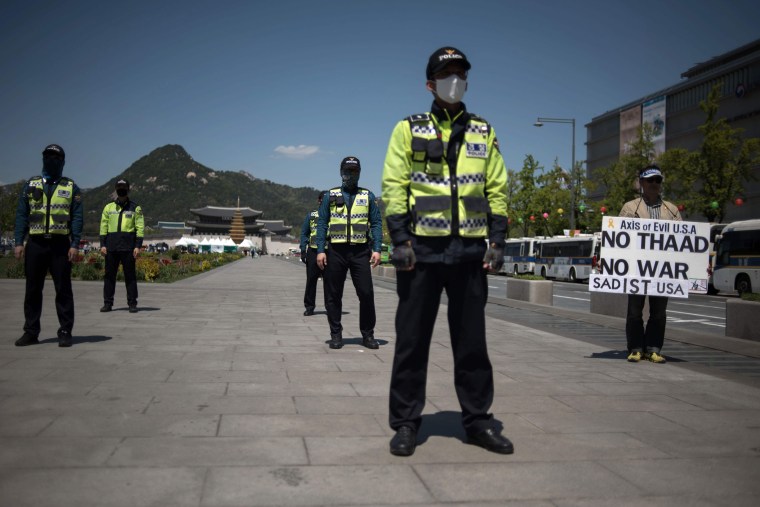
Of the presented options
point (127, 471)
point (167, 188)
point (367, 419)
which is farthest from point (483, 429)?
point (167, 188)

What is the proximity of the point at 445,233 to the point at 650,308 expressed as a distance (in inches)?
168

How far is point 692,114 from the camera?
202ft

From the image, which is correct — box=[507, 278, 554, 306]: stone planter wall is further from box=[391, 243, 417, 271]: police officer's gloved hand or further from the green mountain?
the green mountain

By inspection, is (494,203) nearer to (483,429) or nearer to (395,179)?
(395,179)

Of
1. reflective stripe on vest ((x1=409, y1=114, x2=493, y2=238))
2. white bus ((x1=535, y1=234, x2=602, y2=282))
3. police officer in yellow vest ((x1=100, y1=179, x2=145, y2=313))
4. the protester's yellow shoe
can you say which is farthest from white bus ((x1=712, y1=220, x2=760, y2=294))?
reflective stripe on vest ((x1=409, y1=114, x2=493, y2=238))

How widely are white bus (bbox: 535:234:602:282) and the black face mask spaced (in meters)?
29.1

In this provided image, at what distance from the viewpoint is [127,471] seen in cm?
310

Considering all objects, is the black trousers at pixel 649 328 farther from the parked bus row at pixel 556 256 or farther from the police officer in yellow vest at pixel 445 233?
the parked bus row at pixel 556 256

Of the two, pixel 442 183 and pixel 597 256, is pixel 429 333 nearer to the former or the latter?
pixel 442 183

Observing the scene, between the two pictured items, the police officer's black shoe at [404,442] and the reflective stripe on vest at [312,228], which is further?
the reflective stripe on vest at [312,228]

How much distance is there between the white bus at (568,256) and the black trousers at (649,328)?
26.7 m

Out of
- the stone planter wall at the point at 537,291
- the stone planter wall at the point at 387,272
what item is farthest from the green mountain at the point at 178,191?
the stone planter wall at the point at 537,291

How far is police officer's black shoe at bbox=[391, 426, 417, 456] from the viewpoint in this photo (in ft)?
11.4

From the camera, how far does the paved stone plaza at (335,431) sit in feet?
9.67
